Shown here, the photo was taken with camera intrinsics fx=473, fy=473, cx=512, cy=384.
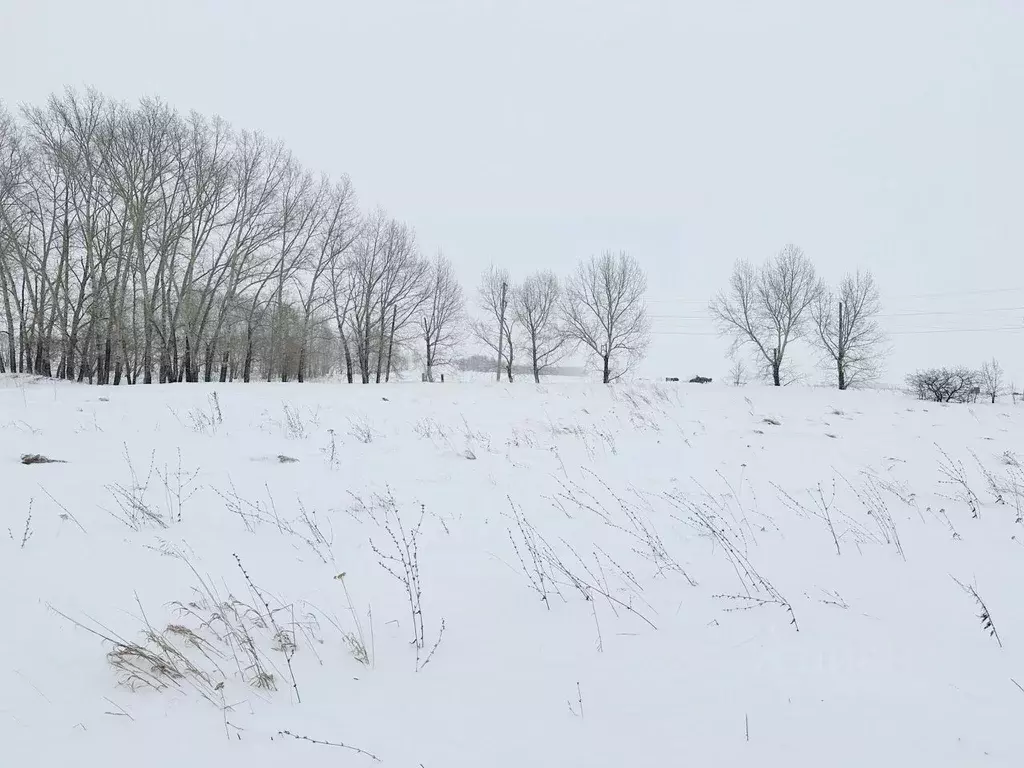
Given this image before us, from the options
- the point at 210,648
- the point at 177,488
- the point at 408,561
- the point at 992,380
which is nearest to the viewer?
the point at 210,648

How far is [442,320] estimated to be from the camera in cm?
3519

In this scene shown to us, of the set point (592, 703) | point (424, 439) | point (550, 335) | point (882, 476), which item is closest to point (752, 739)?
point (592, 703)

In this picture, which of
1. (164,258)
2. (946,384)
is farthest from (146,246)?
(946,384)

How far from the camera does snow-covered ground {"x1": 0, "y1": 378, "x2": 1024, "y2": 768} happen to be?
189cm

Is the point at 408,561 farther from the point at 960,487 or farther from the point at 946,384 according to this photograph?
the point at 946,384

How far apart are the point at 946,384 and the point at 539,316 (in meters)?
24.8

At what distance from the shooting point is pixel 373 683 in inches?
89.0

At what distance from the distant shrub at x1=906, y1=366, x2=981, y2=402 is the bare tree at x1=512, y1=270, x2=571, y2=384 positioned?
20888 millimetres

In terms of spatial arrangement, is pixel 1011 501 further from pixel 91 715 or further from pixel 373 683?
pixel 91 715

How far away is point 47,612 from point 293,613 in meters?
1.34

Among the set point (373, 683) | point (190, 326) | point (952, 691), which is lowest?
point (373, 683)

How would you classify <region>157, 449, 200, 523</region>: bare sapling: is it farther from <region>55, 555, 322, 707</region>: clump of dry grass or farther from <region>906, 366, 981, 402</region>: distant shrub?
<region>906, 366, 981, 402</region>: distant shrub

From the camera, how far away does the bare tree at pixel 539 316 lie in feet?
121

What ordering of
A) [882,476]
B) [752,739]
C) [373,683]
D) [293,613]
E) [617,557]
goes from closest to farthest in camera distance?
[752,739] → [373,683] → [293,613] → [617,557] → [882,476]
